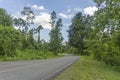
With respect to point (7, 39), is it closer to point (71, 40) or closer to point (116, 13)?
point (116, 13)

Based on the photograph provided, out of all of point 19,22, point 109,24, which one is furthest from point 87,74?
point 19,22

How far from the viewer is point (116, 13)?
2822 centimetres

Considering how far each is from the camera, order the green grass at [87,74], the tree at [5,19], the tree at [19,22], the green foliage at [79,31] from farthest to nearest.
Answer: the green foliage at [79,31] < the tree at [19,22] < the tree at [5,19] < the green grass at [87,74]

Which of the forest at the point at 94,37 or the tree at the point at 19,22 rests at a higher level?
the tree at the point at 19,22

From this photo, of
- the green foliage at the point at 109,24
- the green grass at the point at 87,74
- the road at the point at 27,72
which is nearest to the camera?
the road at the point at 27,72

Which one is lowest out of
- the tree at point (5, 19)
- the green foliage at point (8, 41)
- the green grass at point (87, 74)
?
the green grass at point (87, 74)

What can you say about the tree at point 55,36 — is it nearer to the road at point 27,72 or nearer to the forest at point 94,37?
the forest at point 94,37

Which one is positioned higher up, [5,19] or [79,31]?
[79,31]

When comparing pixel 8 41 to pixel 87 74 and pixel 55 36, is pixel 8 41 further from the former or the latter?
pixel 55 36

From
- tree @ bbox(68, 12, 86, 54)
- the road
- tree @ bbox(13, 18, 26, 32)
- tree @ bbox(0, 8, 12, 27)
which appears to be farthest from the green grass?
tree @ bbox(68, 12, 86, 54)

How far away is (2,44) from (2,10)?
31.2 metres

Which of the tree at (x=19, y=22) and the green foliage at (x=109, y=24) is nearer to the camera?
the green foliage at (x=109, y=24)

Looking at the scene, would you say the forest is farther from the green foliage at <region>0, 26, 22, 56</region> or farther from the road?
the road

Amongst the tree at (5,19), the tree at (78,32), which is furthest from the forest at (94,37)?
the tree at (78,32)
